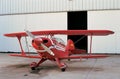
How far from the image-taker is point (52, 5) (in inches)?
766

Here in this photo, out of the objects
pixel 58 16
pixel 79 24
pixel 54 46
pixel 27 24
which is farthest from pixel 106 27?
pixel 54 46

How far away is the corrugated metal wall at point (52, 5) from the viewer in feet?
60.0

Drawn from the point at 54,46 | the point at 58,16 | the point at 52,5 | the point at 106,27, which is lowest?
the point at 54,46

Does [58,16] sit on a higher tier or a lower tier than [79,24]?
higher

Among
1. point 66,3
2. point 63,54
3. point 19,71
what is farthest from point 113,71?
point 66,3

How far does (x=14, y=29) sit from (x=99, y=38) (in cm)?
595

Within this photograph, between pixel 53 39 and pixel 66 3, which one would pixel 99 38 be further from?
pixel 53 39

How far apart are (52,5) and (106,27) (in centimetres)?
377

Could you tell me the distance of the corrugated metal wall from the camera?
18.3 m

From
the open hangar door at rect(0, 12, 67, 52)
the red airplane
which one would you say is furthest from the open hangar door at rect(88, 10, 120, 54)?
the red airplane

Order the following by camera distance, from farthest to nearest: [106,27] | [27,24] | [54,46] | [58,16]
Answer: [27,24] → [58,16] → [106,27] → [54,46]

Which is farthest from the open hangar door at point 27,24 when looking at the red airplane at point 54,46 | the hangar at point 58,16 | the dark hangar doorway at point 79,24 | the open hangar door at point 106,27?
the red airplane at point 54,46

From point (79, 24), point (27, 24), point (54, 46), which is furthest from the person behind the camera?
point (79, 24)

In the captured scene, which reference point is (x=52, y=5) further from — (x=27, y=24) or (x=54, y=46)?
(x=54, y=46)
